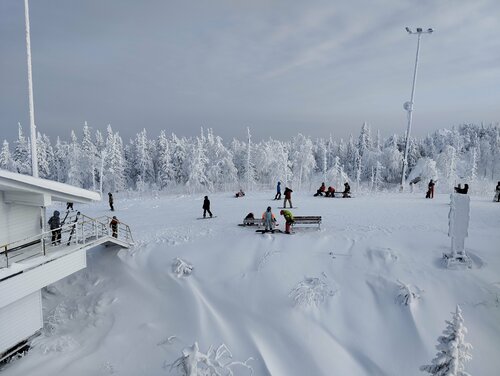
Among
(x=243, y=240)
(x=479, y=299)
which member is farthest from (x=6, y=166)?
(x=479, y=299)

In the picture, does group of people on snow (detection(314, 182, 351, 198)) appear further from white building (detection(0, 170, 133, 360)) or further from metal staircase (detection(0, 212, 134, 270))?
white building (detection(0, 170, 133, 360))

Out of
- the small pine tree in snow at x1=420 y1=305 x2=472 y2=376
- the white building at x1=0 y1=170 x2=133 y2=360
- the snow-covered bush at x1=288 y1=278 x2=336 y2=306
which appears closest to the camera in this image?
the small pine tree in snow at x1=420 y1=305 x2=472 y2=376

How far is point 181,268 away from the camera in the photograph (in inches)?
519

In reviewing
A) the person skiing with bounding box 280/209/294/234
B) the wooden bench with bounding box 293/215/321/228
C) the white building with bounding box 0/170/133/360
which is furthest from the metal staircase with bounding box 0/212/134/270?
the wooden bench with bounding box 293/215/321/228

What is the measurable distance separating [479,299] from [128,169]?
81.1 metres

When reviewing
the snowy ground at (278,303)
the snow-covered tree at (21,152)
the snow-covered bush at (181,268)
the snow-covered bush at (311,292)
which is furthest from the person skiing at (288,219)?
the snow-covered tree at (21,152)

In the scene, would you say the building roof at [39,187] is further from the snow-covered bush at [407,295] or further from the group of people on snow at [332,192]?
the group of people on snow at [332,192]

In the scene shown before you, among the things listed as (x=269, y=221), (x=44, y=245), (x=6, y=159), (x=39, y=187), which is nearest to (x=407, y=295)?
(x=269, y=221)

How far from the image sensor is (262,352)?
10000mm

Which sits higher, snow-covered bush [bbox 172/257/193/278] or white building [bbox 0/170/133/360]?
white building [bbox 0/170/133/360]

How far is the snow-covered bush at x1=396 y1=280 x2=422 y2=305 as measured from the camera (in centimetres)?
1077

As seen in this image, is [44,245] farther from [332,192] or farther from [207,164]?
[207,164]

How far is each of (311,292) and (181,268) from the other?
567 centimetres

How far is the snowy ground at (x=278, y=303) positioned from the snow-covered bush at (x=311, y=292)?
42 millimetres
